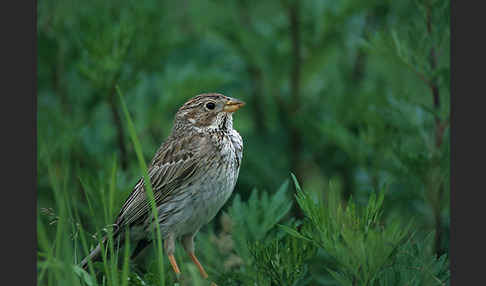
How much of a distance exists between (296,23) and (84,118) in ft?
6.55

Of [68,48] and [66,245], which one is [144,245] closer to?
[66,245]

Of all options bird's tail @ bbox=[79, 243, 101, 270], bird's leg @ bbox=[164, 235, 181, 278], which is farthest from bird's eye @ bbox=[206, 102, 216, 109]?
bird's tail @ bbox=[79, 243, 101, 270]

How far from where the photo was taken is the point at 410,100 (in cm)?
452

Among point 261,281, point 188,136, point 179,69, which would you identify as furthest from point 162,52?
point 261,281

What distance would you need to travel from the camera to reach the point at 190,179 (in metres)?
4.00

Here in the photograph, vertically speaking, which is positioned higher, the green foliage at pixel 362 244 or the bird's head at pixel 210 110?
the bird's head at pixel 210 110

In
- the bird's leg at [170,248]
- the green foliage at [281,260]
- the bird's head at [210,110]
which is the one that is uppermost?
the bird's head at [210,110]

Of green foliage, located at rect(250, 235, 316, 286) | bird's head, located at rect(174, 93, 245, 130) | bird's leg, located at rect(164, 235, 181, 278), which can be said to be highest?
bird's head, located at rect(174, 93, 245, 130)

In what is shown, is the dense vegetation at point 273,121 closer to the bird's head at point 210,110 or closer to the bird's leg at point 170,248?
the bird's leg at point 170,248

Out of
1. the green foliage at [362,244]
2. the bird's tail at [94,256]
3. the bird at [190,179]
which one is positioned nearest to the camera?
the green foliage at [362,244]

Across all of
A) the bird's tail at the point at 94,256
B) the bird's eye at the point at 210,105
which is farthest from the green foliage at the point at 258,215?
the bird's tail at the point at 94,256

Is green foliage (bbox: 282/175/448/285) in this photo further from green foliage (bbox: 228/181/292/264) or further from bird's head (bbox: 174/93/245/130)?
bird's head (bbox: 174/93/245/130)

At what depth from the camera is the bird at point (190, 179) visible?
391 centimetres

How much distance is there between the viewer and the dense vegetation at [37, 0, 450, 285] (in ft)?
11.1
